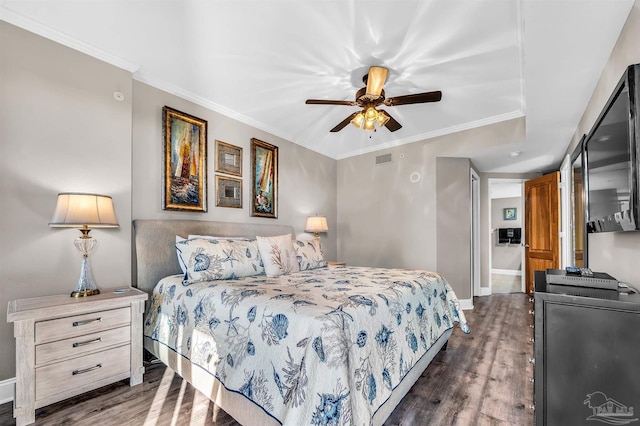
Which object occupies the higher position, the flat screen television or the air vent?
the air vent

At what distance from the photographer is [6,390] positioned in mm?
1936

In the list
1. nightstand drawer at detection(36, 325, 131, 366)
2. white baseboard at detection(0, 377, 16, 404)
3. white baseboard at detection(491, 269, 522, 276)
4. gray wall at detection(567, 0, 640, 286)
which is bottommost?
white baseboard at detection(491, 269, 522, 276)

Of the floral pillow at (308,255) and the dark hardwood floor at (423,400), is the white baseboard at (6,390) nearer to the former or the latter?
the dark hardwood floor at (423,400)

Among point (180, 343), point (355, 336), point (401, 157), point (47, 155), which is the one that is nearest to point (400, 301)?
point (355, 336)

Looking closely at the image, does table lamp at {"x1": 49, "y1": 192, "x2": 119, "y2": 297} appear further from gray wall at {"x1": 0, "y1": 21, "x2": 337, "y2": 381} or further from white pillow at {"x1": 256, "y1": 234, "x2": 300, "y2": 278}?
white pillow at {"x1": 256, "y1": 234, "x2": 300, "y2": 278}

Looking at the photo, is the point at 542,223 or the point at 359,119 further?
the point at 542,223

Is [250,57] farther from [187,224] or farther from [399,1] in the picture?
[187,224]

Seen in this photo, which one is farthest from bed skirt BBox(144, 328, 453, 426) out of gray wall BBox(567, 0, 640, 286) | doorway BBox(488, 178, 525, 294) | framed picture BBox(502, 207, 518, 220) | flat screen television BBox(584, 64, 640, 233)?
framed picture BBox(502, 207, 518, 220)

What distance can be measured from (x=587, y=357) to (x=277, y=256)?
231cm

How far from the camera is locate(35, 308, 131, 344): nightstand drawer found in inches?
70.6

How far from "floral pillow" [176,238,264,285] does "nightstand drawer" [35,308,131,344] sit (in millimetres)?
481

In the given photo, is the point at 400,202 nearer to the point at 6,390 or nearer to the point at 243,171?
the point at 243,171

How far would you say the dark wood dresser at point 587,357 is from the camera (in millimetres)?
1164

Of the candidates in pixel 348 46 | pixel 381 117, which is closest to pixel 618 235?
pixel 381 117
